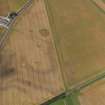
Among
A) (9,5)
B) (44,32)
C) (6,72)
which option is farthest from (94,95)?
(9,5)

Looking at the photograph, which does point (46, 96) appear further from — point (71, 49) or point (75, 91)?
point (71, 49)

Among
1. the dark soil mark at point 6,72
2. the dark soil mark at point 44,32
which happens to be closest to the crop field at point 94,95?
the dark soil mark at point 6,72

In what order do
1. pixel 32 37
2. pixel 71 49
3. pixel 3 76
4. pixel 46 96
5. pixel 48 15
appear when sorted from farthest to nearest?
pixel 48 15
pixel 32 37
pixel 71 49
pixel 3 76
pixel 46 96

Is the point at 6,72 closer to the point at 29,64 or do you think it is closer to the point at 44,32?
the point at 29,64

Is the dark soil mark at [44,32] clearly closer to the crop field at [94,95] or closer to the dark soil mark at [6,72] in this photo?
the dark soil mark at [6,72]

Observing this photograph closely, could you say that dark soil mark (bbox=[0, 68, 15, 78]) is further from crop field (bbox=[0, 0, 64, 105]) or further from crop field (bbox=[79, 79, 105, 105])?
crop field (bbox=[79, 79, 105, 105])

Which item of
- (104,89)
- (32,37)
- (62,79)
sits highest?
(32,37)

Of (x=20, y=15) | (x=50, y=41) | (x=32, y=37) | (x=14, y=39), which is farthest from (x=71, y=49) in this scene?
(x=20, y=15)

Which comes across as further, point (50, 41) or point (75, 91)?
point (50, 41)
